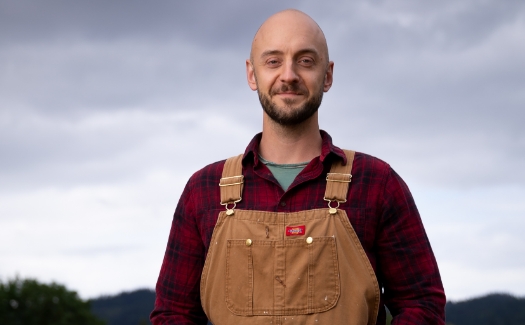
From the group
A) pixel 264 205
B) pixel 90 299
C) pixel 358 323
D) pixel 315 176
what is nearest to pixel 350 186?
pixel 315 176

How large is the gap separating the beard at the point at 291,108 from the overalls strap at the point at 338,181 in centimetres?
40

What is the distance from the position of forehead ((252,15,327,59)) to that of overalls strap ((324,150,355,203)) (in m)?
0.77

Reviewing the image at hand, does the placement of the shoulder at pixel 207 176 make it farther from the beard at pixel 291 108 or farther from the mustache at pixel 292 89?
the mustache at pixel 292 89

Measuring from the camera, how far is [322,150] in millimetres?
4754

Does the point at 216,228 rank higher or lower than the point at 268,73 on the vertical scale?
lower

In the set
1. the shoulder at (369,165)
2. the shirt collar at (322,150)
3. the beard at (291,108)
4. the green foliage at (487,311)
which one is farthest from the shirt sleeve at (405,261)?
the green foliage at (487,311)

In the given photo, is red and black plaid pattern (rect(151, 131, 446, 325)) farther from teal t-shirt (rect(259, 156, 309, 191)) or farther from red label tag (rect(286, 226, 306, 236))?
red label tag (rect(286, 226, 306, 236))

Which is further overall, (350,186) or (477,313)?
(477,313)

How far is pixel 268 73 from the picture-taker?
4656mm

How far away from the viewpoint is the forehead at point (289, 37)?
465 centimetres

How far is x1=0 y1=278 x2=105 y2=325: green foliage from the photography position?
54.0 meters

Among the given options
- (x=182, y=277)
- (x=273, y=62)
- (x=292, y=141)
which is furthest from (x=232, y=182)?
(x=273, y=62)

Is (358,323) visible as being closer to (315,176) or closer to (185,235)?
(315,176)

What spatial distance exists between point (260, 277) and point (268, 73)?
1350mm
